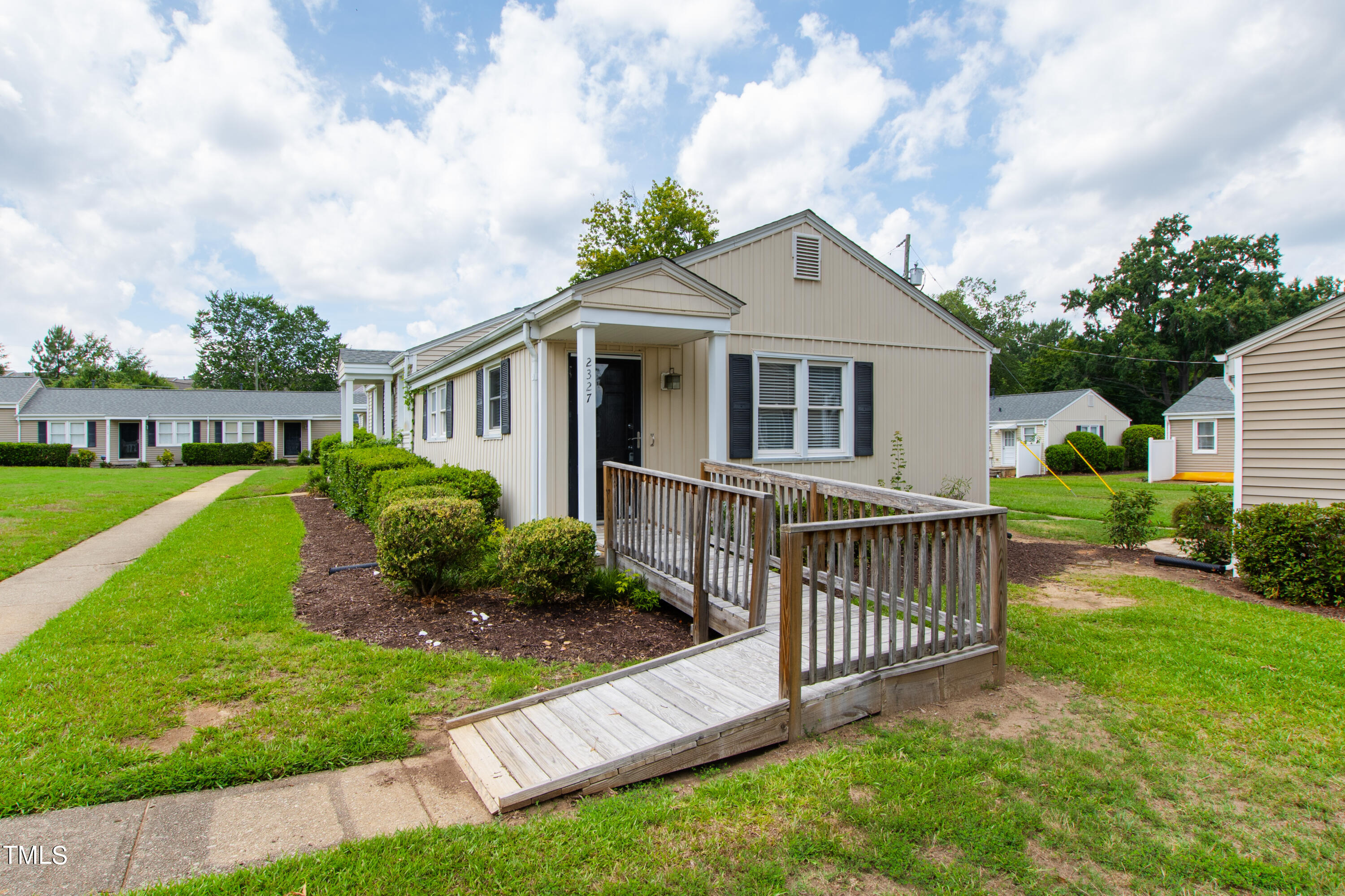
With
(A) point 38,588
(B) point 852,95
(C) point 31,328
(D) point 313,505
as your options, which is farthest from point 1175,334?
(C) point 31,328

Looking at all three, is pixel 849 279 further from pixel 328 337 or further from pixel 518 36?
pixel 328 337

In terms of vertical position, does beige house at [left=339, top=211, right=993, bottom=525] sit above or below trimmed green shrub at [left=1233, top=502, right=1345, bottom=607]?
above

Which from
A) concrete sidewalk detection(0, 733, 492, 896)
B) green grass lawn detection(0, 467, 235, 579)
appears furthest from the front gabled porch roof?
green grass lawn detection(0, 467, 235, 579)

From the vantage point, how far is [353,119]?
11.8 m

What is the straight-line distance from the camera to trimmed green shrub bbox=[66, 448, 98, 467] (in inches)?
1107

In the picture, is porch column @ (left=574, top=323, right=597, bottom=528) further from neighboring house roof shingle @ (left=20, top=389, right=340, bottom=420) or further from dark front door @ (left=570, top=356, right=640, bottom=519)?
neighboring house roof shingle @ (left=20, top=389, right=340, bottom=420)

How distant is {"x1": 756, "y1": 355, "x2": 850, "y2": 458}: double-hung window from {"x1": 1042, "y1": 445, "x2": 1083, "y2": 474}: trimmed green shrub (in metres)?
22.3

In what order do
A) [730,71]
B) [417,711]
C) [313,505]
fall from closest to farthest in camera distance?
[417,711] → [730,71] → [313,505]

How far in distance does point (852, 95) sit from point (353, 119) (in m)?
8.81

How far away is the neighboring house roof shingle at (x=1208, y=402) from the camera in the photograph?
2408cm

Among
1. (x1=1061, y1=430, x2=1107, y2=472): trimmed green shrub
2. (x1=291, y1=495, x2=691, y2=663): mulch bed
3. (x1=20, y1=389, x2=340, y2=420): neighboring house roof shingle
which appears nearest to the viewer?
(x1=291, y1=495, x2=691, y2=663): mulch bed

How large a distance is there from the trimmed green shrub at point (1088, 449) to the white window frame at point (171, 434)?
40.2 metres

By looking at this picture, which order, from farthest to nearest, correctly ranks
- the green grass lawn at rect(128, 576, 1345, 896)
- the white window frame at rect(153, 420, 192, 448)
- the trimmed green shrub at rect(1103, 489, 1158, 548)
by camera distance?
the white window frame at rect(153, 420, 192, 448), the trimmed green shrub at rect(1103, 489, 1158, 548), the green grass lawn at rect(128, 576, 1345, 896)

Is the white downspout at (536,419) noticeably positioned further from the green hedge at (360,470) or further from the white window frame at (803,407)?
the green hedge at (360,470)
